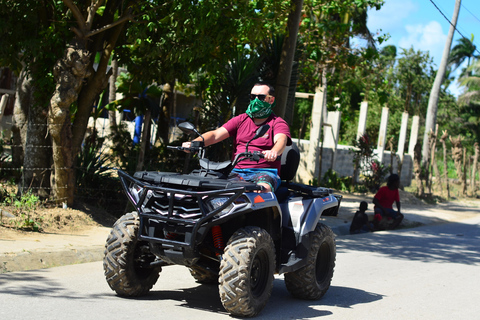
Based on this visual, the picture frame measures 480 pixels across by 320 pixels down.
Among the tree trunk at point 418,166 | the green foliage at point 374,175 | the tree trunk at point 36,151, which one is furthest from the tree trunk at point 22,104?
the tree trunk at point 418,166

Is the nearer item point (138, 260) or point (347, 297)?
point (138, 260)

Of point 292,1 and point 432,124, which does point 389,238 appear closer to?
point 292,1

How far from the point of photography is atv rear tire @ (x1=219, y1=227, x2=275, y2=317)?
4937 millimetres

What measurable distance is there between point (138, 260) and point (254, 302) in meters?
1.22

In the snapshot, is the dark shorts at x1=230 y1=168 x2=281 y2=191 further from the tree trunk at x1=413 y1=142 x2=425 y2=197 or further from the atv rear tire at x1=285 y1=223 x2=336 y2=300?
the tree trunk at x1=413 y1=142 x2=425 y2=197

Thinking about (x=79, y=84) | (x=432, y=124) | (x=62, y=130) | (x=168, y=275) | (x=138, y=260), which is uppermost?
(x=432, y=124)

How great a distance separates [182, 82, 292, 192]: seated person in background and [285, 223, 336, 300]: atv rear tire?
32.3 inches

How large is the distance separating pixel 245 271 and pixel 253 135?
1.70m

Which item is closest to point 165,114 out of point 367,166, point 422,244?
point 422,244

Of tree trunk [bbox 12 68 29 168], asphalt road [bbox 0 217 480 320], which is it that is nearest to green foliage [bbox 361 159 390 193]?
asphalt road [bbox 0 217 480 320]

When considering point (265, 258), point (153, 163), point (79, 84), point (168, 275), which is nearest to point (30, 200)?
point (79, 84)

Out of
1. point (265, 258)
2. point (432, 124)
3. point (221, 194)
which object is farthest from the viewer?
point (432, 124)

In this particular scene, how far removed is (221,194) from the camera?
16.2ft

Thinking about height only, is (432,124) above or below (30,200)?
above
